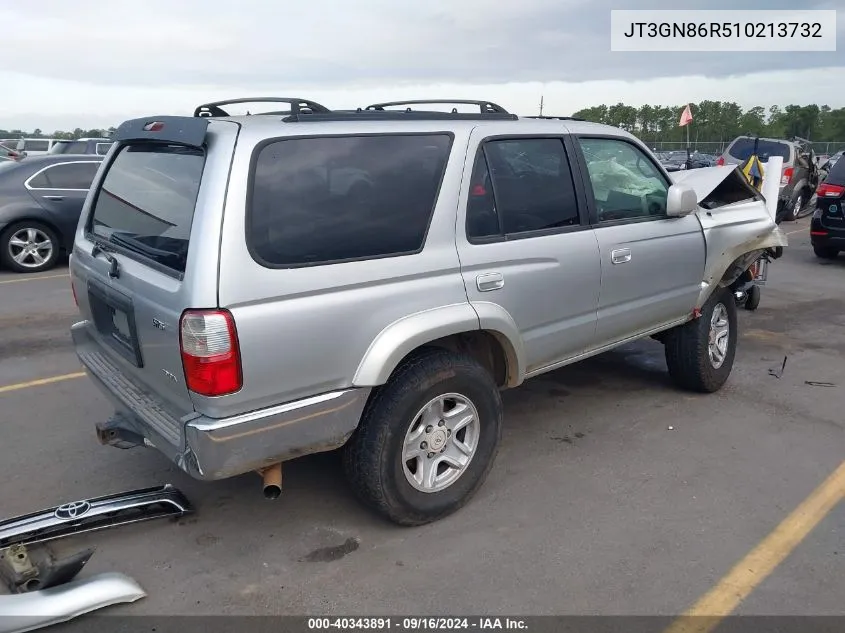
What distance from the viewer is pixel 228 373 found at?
2.65 metres

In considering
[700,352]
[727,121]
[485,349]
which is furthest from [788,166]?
[727,121]

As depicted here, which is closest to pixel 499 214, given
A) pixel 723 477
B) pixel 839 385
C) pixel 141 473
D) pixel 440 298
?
pixel 440 298

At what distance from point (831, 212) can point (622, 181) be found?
26.6ft

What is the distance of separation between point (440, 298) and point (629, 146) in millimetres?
2038

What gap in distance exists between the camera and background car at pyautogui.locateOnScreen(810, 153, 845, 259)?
1051 centimetres

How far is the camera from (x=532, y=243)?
3631mm

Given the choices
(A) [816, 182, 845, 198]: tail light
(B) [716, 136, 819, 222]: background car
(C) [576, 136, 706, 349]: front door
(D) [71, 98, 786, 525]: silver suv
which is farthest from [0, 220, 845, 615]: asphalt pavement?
(B) [716, 136, 819, 222]: background car

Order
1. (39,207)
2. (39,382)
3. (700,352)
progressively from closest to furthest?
(700,352)
(39,382)
(39,207)

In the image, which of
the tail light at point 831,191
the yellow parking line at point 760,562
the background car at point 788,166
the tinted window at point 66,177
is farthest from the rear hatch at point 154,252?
the background car at point 788,166

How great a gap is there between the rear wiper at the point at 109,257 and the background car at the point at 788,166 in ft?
46.7

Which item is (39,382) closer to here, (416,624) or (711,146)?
(416,624)

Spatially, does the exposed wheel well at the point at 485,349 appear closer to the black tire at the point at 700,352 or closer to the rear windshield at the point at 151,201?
the rear windshield at the point at 151,201

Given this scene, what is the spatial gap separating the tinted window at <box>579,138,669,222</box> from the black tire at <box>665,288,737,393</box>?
90 cm

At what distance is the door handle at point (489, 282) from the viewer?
337 centimetres
